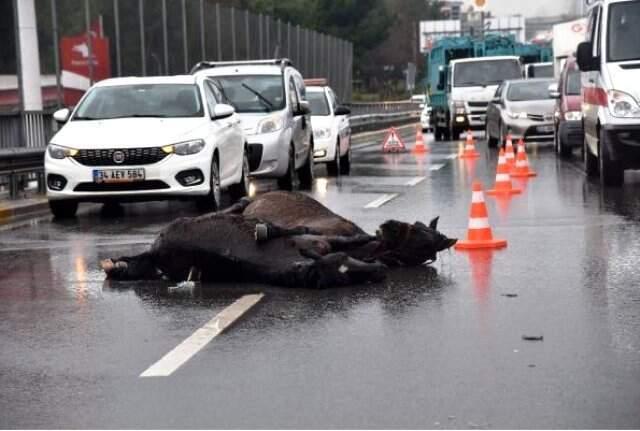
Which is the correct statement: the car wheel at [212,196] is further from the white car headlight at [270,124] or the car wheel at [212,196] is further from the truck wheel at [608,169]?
the truck wheel at [608,169]

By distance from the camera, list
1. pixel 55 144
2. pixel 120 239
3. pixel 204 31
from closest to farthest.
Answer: pixel 120 239, pixel 55 144, pixel 204 31

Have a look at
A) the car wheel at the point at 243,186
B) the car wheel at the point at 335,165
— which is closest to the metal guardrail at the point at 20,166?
→ the car wheel at the point at 243,186

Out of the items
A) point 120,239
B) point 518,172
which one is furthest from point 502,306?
point 518,172

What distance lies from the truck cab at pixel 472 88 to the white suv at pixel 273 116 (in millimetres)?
20174

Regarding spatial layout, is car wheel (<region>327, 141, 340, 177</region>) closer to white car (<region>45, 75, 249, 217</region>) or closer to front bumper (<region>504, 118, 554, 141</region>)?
white car (<region>45, 75, 249, 217</region>)

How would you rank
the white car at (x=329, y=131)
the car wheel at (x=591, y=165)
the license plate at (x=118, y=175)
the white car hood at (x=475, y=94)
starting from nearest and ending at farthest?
the license plate at (x=118, y=175), the car wheel at (x=591, y=165), the white car at (x=329, y=131), the white car hood at (x=475, y=94)

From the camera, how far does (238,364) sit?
23.6ft

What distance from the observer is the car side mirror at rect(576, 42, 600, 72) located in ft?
63.3

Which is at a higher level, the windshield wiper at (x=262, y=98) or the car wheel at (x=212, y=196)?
the windshield wiper at (x=262, y=98)

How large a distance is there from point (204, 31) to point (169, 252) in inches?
1130

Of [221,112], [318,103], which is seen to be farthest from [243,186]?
[318,103]

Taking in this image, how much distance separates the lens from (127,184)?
16.5m

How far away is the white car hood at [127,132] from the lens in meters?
16.5

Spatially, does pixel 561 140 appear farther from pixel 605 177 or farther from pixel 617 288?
pixel 617 288
